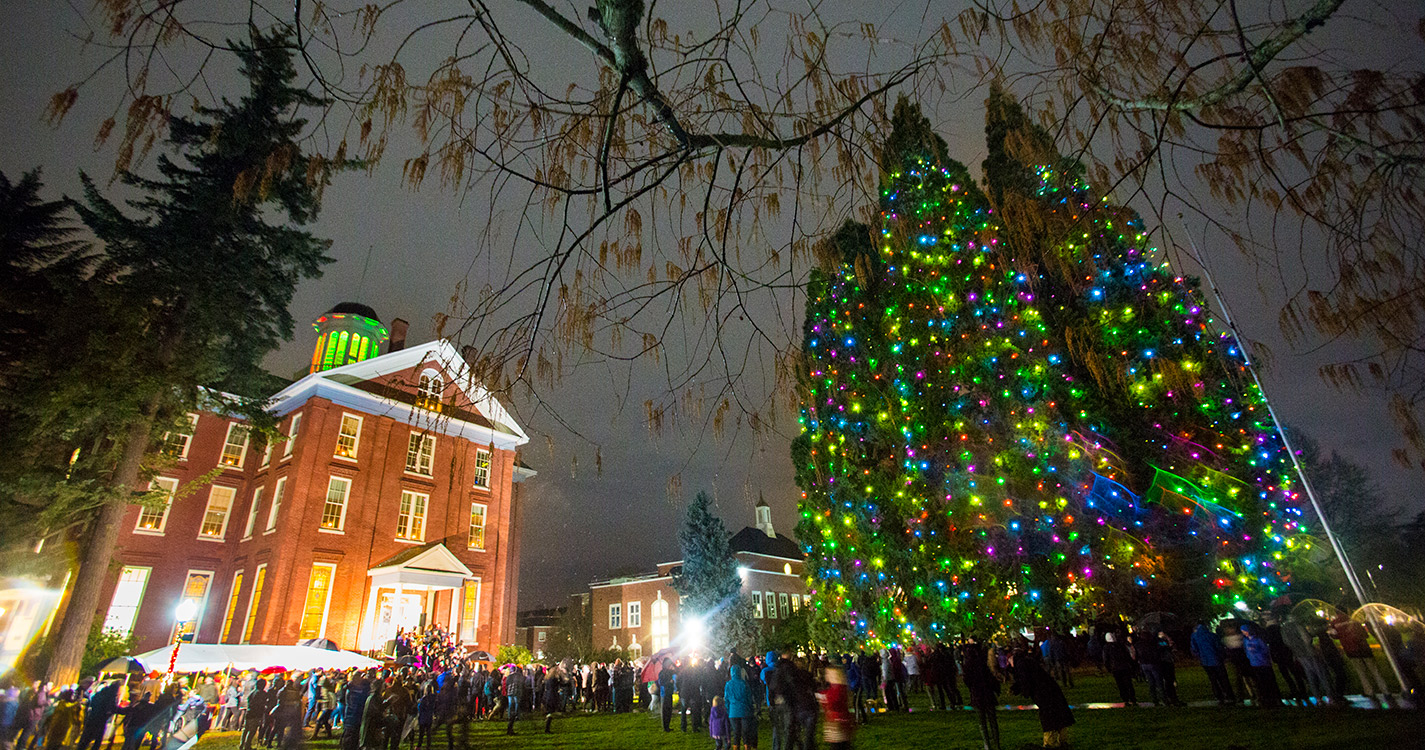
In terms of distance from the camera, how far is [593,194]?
3404 millimetres

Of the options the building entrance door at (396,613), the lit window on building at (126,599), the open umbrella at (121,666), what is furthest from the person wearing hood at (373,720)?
the lit window on building at (126,599)

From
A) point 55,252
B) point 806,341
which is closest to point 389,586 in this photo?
point 55,252

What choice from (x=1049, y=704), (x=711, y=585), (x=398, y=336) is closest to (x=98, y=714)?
(x=1049, y=704)

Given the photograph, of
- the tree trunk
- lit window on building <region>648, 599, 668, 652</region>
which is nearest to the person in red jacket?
the tree trunk

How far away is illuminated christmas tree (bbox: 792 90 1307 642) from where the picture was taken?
48.3ft

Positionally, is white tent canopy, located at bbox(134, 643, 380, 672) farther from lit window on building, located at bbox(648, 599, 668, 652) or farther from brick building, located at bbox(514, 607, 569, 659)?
brick building, located at bbox(514, 607, 569, 659)

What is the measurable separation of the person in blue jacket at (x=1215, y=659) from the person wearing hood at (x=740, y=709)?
295 inches

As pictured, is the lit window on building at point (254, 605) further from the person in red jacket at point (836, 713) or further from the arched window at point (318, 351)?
the person in red jacket at point (836, 713)

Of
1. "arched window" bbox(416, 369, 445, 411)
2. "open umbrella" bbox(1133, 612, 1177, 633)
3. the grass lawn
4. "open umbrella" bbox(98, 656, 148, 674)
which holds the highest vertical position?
"arched window" bbox(416, 369, 445, 411)

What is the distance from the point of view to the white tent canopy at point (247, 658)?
17.3 m

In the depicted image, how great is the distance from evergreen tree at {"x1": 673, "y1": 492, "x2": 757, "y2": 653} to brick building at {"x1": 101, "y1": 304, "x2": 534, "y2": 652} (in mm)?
18804

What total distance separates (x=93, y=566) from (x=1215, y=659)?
23053 mm

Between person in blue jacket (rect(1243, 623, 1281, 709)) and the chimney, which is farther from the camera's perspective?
the chimney

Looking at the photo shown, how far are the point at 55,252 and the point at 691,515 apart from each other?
3682cm
